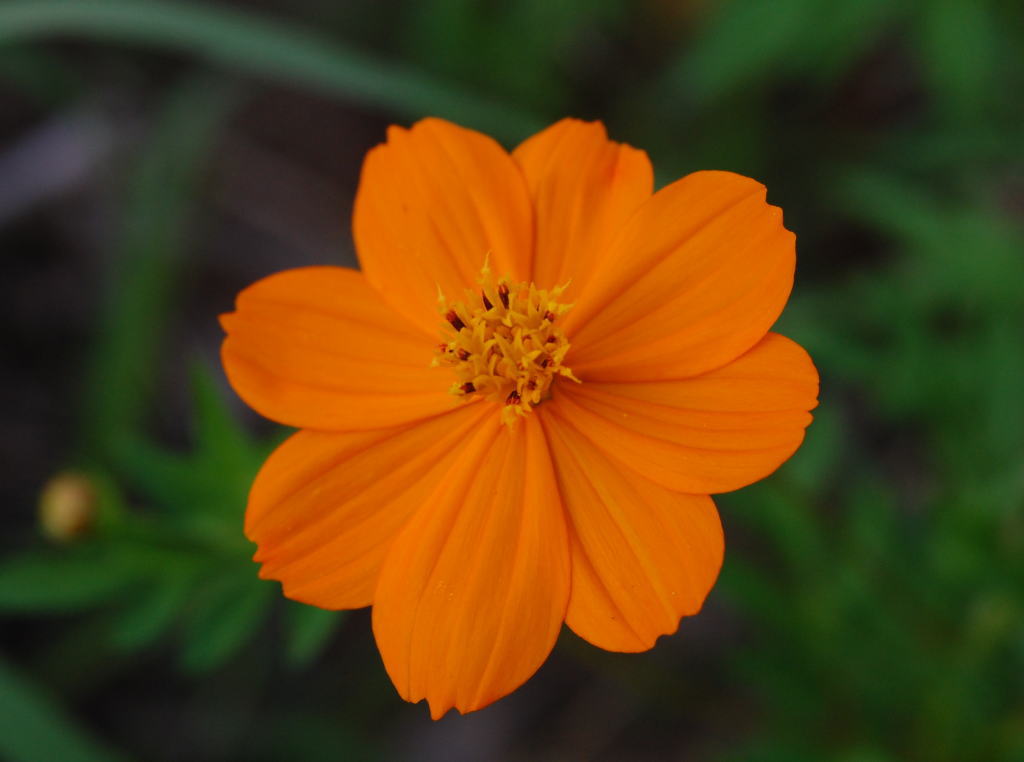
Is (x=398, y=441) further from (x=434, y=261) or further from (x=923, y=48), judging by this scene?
(x=923, y=48)

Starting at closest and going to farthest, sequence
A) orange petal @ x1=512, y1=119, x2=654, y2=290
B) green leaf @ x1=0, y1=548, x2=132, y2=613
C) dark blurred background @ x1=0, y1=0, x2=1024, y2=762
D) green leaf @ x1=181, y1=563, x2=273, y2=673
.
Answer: orange petal @ x1=512, y1=119, x2=654, y2=290, green leaf @ x1=181, y1=563, x2=273, y2=673, green leaf @ x1=0, y1=548, x2=132, y2=613, dark blurred background @ x1=0, y1=0, x2=1024, y2=762

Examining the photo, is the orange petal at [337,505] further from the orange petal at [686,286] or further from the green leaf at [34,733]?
the green leaf at [34,733]

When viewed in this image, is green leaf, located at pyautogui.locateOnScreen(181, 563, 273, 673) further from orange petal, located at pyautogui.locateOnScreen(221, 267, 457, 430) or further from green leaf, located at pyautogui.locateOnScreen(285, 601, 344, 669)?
orange petal, located at pyautogui.locateOnScreen(221, 267, 457, 430)

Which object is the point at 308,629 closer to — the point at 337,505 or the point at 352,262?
the point at 337,505

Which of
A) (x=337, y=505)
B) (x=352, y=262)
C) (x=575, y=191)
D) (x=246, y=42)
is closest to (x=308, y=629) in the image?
(x=337, y=505)

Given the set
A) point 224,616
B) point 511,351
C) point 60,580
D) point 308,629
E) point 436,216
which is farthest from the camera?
point 60,580

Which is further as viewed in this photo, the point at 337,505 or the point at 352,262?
the point at 352,262

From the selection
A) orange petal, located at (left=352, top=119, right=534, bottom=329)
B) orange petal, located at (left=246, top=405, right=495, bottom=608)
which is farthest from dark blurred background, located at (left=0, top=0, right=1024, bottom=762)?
orange petal, located at (left=352, top=119, right=534, bottom=329)
